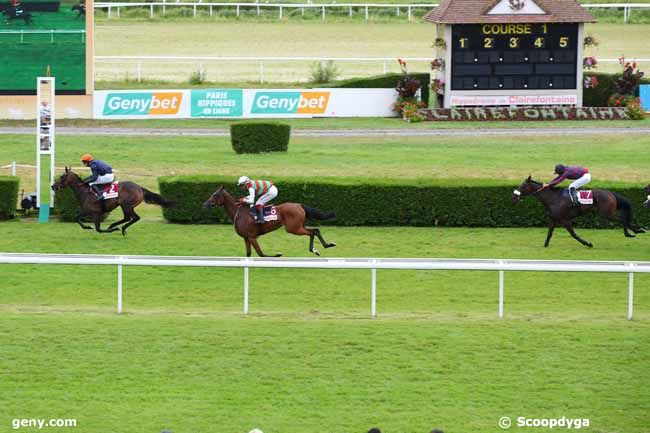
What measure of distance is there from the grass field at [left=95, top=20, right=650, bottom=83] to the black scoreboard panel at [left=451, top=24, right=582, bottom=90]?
34.4 feet

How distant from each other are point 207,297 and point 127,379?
11.7 feet

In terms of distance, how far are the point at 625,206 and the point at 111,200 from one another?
733 centimetres

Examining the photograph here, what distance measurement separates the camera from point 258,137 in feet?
93.0

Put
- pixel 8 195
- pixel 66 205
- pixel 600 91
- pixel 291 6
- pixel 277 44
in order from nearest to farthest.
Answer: pixel 8 195 → pixel 66 205 → pixel 600 91 → pixel 277 44 → pixel 291 6

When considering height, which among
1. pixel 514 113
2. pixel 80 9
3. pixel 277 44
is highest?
pixel 80 9

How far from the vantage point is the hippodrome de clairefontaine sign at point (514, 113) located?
3362cm

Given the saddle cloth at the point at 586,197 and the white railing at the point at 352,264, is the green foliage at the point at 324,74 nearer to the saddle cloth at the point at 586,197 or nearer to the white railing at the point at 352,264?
the saddle cloth at the point at 586,197

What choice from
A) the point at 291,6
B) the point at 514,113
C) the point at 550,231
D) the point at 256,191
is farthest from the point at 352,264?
the point at 291,6

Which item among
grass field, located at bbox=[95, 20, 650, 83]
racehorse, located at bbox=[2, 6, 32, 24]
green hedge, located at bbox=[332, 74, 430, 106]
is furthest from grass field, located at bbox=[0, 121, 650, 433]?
grass field, located at bbox=[95, 20, 650, 83]

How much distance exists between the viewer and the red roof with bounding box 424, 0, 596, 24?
32.2 meters

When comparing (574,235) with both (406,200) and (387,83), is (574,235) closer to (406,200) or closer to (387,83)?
(406,200)

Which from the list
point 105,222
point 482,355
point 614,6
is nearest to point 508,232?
point 105,222

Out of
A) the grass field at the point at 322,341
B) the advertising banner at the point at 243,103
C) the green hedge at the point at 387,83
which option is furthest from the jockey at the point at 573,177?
the green hedge at the point at 387,83

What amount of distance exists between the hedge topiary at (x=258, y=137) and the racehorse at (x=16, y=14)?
16.8 feet
